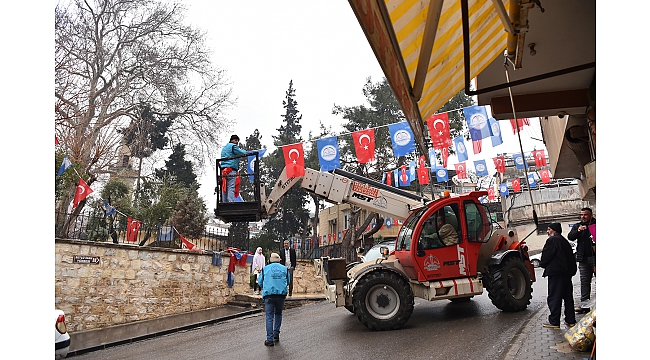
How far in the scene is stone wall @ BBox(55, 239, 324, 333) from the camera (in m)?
10.9

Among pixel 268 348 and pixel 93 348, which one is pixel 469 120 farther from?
pixel 93 348

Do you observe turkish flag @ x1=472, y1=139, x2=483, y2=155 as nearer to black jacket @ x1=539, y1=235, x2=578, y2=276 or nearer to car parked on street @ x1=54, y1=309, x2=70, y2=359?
black jacket @ x1=539, y1=235, x2=578, y2=276

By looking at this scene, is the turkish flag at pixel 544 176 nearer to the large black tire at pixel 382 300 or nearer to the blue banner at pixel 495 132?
the blue banner at pixel 495 132

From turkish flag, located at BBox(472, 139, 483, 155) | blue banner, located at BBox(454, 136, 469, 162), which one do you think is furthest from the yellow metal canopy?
blue banner, located at BBox(454, 136, 469, 162)

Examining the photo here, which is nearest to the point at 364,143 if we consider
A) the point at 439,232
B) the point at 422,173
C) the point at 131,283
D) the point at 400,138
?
the point at 400,138

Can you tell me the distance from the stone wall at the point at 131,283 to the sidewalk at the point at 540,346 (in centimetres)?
490

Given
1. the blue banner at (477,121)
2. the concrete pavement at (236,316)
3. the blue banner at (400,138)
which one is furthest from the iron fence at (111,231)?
the blue banner at (477,121)

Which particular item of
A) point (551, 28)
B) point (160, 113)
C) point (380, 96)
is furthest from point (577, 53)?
point (380, 96)

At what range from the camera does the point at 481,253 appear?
1011cm

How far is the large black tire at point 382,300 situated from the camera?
862 cm

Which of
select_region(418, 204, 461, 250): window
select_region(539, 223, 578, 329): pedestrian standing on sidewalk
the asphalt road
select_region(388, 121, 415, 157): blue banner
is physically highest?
select_region(388, 121, 415, 157): blue banner

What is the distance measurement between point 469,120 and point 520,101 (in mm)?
9126

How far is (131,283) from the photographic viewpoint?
12.2 m

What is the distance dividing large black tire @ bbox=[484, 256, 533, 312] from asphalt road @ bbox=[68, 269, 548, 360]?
215 mm
